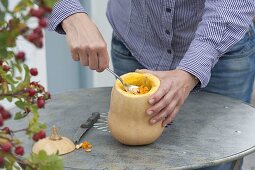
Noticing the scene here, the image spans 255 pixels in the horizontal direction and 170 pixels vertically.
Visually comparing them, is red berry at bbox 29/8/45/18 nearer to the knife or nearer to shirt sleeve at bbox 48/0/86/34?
the knife

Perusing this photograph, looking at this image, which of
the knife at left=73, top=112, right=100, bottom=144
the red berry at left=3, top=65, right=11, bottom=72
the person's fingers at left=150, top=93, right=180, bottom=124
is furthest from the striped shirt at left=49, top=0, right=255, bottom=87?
the red berry at left=3, top=65, right=11, bottom=72

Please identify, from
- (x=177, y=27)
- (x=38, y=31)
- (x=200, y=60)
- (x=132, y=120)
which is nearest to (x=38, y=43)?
(x=38, y=31)

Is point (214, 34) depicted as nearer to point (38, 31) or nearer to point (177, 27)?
point (177, 27)

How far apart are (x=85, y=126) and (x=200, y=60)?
305mm

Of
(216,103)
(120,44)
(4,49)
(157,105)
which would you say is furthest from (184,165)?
(120,44)

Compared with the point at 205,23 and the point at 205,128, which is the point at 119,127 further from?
the point at 205,23

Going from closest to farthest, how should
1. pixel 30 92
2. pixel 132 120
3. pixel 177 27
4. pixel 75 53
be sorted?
1. pixel 30 92
2. pixel 132 120
3. pixel 75 53
4. pixel 177 27

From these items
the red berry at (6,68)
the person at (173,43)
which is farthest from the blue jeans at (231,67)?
the red berry at (6,68)

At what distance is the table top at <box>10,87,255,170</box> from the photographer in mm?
938

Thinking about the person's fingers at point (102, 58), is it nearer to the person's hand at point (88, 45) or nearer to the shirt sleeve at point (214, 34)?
the person's hand at point (88, 45)

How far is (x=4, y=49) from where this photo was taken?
1.43 ft

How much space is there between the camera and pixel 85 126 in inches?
43.9

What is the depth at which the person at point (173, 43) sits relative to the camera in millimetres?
1123

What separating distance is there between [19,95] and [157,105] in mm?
573
